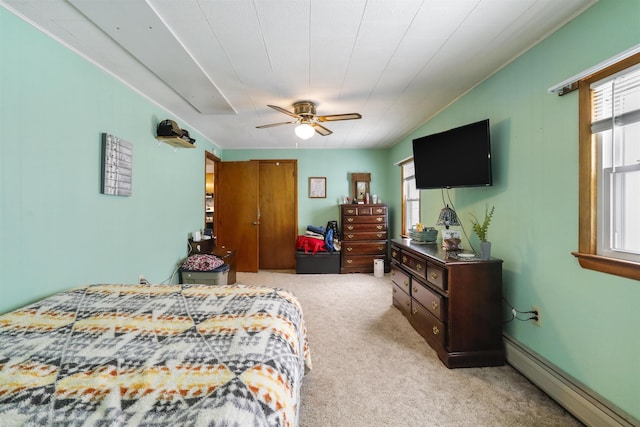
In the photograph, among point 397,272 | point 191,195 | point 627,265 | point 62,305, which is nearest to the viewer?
point 627,265

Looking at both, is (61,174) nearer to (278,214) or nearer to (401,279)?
(401,279)

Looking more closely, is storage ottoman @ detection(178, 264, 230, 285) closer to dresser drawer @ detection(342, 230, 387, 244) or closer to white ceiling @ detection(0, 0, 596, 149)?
white ceiling @ detection(0, 0, 596, 149)

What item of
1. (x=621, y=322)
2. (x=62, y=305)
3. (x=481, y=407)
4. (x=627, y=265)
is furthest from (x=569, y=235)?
(x=62, y=305)

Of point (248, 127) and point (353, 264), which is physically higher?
point (248, 127)

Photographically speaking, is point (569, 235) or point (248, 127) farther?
point (248, 127)

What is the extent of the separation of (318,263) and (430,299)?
267 cm

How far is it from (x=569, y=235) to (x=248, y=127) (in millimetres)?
3587

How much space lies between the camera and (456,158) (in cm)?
250

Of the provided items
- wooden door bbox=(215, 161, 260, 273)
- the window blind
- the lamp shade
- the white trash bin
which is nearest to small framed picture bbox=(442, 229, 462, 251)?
the lamp shade

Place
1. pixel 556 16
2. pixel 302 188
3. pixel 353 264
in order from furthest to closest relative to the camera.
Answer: pixel 302 188 → pixel 353 264 → pixel 556 16

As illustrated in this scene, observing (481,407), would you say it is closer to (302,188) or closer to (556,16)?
(556,16)

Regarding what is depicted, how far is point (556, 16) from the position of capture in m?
1.59

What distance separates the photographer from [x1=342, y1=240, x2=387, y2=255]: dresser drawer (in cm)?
478

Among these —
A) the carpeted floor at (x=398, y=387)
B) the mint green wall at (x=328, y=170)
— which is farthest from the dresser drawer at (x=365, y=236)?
the carpeted floor at (x=398, y=387)
